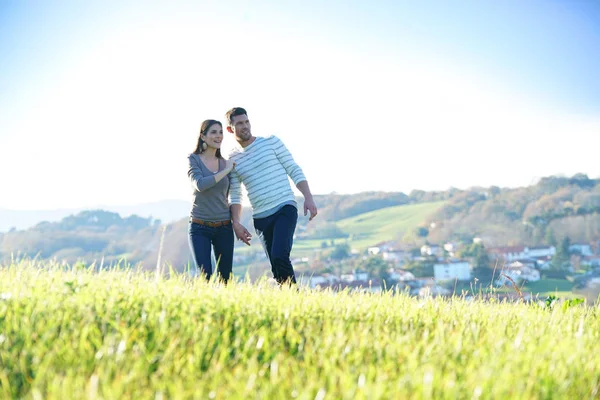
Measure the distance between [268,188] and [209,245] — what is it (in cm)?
101

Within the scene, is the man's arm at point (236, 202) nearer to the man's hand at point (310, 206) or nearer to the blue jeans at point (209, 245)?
the blue jeans at point (209, 245)

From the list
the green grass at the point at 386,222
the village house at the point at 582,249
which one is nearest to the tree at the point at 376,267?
the green grass at the point at 386,222

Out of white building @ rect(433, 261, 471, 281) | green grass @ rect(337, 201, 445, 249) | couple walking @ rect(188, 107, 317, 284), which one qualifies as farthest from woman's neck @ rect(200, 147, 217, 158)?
green grass @ rect(337, 201, 445, 249)

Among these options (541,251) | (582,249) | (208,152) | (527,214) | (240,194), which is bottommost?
(582,249)

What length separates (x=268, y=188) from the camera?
7.68 meters

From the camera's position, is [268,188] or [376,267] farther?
[376,267]

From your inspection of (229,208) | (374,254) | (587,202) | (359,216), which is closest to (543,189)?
(587,202)

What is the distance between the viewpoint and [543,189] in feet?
573

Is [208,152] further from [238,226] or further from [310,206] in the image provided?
[310,206]

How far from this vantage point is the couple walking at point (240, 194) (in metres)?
7.42

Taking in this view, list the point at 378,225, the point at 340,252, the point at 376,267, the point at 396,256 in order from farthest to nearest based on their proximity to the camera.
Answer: the point at 378,225
the point at 340,252
the point at 396,256
the point at 376,267

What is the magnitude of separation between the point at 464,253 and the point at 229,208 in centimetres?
13367

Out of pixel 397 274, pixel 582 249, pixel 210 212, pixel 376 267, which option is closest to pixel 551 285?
pixel 397 274

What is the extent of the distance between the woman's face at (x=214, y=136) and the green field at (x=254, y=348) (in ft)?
9.07
